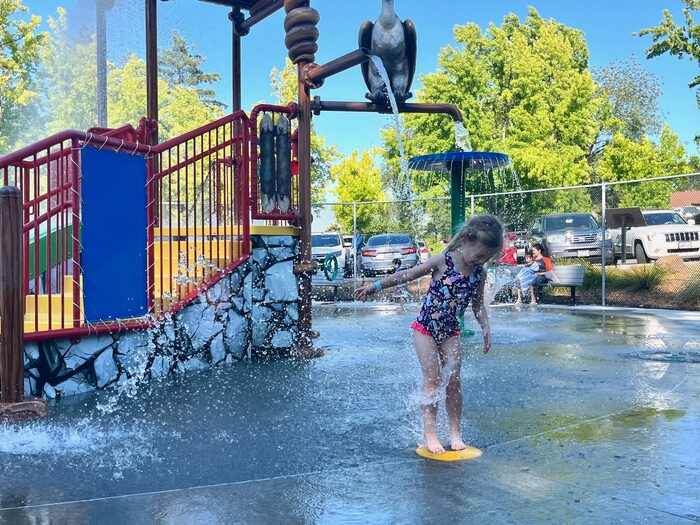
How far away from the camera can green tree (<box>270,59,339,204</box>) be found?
35438 mm

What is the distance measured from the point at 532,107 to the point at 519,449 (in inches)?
1283

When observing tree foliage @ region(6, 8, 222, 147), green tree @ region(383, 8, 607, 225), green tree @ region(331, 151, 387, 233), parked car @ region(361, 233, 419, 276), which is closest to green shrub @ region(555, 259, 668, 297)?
parked car @ region(361, 233, 419, 276)

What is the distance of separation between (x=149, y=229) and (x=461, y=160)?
395 cm

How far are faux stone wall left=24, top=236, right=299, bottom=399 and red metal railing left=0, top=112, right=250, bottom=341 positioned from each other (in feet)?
0.53

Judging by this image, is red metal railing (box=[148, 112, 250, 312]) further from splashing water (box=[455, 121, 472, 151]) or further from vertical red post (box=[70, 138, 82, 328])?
splashing water (box=[455, 121, 472, 151])

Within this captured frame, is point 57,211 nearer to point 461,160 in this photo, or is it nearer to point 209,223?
point 209,223

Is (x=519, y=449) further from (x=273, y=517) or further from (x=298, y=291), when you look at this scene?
(x=298, y=291)

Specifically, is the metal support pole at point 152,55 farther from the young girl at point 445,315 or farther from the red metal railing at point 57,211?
the young girl at point 445,315

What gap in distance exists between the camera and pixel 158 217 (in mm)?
7789

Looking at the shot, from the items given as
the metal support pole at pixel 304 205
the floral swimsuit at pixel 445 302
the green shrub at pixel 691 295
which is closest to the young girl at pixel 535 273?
the green shrub at pixel 691 295

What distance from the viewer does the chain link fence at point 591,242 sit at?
48.4 ft

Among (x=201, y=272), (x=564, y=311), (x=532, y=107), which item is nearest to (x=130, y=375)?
(x=201, y=272)

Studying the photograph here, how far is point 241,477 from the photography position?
3.73m

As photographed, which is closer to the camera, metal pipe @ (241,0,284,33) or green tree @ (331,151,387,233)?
metal pipe @ (241,0,284,33)
